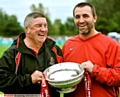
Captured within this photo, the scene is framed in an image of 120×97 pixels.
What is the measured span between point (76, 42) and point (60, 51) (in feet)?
0.81

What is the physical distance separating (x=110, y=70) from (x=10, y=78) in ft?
3.91

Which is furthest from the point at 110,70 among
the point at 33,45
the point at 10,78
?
the point at 10,78

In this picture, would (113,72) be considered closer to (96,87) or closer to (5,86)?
(96,87)

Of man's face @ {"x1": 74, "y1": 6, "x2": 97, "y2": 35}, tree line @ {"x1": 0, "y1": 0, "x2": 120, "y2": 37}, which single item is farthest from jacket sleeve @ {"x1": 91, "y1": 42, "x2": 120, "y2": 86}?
tree line @ {"x1": 0, "y1": 0, "x2": 120, "y2": 37}

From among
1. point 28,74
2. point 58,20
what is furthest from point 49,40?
point 58,20

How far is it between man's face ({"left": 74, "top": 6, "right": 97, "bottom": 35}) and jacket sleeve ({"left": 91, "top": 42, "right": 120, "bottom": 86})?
1.29 ft

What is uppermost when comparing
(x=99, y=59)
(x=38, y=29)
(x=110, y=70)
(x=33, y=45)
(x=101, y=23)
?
(x=38, y=29)

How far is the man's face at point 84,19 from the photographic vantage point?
3650mm

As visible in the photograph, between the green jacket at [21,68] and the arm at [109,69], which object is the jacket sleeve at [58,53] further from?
the arm at [109,69]

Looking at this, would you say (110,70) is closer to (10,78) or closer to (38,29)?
(38,29)

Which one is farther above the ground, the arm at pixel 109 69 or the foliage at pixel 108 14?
the arm at pixel 109 69

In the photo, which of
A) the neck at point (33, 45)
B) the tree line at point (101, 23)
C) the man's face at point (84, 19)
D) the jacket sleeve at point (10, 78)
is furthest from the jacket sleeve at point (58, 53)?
the tree line at point (101, 23)

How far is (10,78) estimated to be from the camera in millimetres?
3350

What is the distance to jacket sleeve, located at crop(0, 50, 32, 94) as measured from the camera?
335 centimetres
